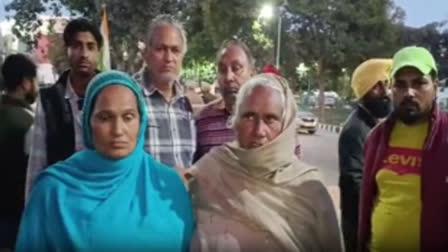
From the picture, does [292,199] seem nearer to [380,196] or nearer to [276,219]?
[276,219]

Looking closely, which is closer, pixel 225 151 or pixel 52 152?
pixel 225 151

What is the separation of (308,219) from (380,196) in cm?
43

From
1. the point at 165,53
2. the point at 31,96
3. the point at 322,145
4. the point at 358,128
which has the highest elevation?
the point at 165,53

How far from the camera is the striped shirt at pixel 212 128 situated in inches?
Result: 76.1

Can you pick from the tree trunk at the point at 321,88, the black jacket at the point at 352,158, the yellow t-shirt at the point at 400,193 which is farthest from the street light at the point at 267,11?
the yellow t-shirt at the point at 400,193

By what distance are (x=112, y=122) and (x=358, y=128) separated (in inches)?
42.9

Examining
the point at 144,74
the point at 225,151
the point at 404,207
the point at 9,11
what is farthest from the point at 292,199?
the point at 9,11

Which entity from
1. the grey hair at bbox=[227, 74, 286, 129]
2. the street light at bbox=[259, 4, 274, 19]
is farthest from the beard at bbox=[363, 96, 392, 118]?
the street light at bbox=[259, 4, 274, 19]

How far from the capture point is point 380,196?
1.72 m

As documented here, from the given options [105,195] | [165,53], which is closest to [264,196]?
[105,195]

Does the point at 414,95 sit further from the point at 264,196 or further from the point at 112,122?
the point at 112,122

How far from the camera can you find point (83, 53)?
1.89 m

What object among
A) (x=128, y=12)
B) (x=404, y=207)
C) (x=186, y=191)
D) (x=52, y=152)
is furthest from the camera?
(x=128, y=12)

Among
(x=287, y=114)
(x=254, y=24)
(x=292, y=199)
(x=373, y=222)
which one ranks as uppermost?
(x=254, y=24)
